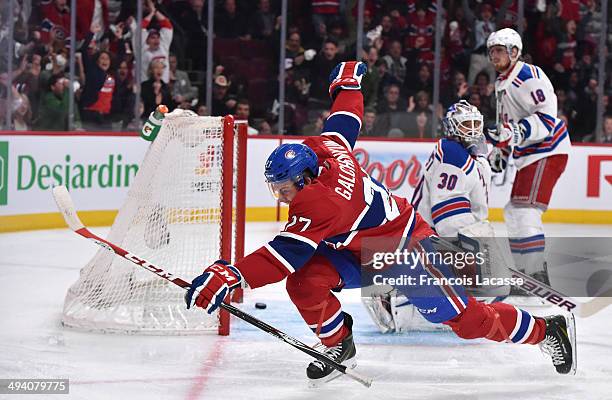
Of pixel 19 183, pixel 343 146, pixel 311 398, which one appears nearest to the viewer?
pixel 311 398

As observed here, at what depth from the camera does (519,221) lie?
17.2ft

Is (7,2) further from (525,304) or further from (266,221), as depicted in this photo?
(525,304)

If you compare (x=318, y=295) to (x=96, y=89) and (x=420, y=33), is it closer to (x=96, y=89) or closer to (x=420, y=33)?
(x=96, y=89)

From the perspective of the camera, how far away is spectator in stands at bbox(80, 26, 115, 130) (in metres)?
8.17

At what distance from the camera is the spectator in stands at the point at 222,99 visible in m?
8.85

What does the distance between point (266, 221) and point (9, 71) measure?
2196 mm

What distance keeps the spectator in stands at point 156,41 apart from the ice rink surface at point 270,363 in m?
3.88

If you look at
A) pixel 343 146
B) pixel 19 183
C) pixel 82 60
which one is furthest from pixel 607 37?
pixel 343 146

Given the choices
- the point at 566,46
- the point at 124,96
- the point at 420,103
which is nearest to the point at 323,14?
the point at 420,103

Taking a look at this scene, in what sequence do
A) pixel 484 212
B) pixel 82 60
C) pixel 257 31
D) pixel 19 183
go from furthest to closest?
1. pixel 257 31
2. pixel 82 60
3. pixel 19 183
4. pixel 484 212

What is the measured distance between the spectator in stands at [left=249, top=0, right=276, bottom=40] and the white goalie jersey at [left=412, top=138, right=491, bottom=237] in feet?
14.9

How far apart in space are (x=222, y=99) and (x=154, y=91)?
57 centimetres

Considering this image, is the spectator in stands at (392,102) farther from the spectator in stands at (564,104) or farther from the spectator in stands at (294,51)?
the spectator in stands at (564,104)

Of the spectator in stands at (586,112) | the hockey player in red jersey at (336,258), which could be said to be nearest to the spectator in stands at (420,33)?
the spectator in stands at (586,112)
